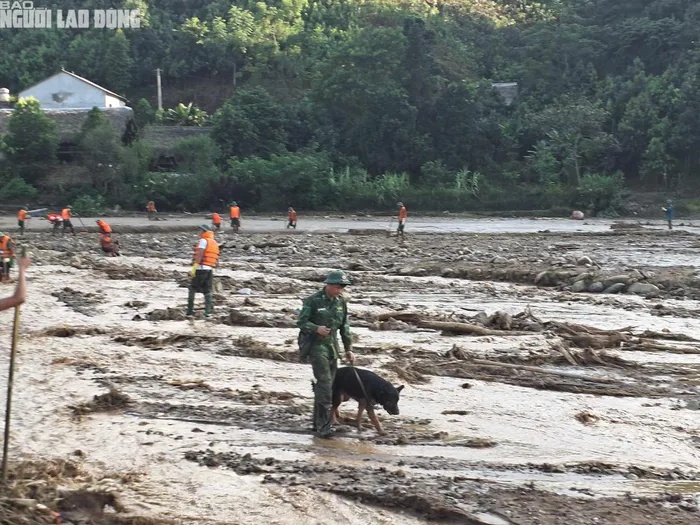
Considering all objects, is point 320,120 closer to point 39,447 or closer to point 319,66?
point 319,66

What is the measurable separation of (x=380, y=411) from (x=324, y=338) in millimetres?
1309

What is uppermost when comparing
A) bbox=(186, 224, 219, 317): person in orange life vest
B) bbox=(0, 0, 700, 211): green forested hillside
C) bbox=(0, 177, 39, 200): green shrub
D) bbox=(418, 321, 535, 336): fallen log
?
bbox=(0, 0, 700, 211): green forested hillside

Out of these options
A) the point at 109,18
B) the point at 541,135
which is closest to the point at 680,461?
the point at 541,135

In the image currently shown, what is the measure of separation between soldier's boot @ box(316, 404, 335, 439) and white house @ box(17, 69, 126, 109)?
53331mm

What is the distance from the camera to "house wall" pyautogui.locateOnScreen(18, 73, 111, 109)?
58.6 m

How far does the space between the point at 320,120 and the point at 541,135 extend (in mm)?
12987

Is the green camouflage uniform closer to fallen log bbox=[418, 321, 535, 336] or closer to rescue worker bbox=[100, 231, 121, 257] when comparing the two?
fallen log bbox=[418, 321, 535, 336]

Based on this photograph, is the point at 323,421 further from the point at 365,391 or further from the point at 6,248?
the point at 6,248

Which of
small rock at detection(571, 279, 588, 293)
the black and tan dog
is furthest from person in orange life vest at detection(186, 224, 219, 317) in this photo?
small rock at detection(571, 279, 588, 293)

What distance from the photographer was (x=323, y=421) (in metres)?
8.62

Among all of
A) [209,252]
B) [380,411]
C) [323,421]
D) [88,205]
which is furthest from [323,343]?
[88,205]

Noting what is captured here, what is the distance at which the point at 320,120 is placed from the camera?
5575cm

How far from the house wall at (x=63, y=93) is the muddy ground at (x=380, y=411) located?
4066 centimetres

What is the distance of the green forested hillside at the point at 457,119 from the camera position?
5100cm
